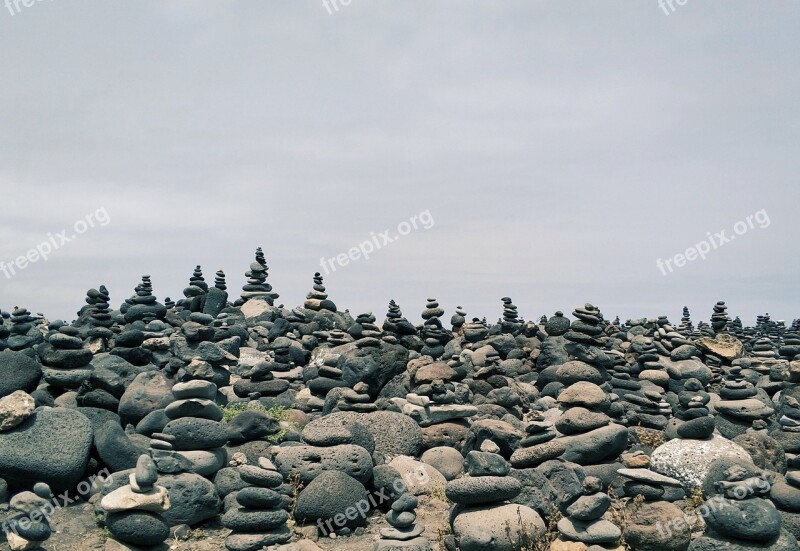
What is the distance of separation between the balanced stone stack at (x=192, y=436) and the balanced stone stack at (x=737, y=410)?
45.2ft

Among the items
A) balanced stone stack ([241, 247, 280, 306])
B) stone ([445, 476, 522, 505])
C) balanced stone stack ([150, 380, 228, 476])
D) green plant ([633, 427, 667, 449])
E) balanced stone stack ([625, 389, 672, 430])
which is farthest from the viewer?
balanced stone stack ([241, 247, 280, 306])

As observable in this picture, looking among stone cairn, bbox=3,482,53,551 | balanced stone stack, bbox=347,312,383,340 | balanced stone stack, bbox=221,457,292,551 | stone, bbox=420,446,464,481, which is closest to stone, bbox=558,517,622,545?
balanced stone stack, bbox=221,457,292,551

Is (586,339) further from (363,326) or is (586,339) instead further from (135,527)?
(135,527)

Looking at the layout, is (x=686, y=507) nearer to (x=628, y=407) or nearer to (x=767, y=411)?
(x=628, y=407)

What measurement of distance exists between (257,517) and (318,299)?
24.3 m

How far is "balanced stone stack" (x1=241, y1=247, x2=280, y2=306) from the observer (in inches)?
1540

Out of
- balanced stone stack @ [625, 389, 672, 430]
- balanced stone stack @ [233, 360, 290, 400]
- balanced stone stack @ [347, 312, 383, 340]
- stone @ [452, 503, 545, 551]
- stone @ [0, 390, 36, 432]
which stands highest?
balanced stone stack @ [347, 312, 383, 340]

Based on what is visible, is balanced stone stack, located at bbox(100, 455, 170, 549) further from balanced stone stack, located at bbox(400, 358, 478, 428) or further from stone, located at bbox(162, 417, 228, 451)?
balanced stone stack, located at bbox(400, 358, 478, 428)

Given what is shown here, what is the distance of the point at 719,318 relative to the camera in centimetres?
3566

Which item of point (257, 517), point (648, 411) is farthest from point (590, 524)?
point (648, 411)

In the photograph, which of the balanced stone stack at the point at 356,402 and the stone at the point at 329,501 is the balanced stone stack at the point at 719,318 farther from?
the stone at the point at 329,501

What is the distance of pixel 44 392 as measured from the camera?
1795 cm

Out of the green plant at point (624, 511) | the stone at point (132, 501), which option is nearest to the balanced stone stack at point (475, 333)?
the green plant at point (624, 511)

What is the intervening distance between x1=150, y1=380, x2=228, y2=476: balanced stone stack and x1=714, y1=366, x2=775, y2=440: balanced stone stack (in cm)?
1376
